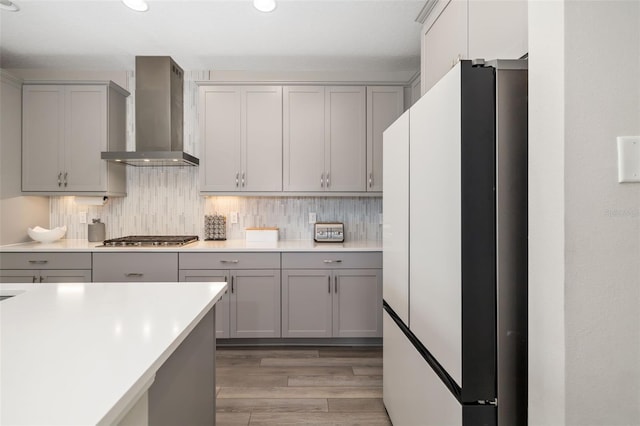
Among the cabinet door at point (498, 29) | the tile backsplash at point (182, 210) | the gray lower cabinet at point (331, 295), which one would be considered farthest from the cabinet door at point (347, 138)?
the cabinet door at point (498, 29)

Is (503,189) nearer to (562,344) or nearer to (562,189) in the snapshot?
(562,189)

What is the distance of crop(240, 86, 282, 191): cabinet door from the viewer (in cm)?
330

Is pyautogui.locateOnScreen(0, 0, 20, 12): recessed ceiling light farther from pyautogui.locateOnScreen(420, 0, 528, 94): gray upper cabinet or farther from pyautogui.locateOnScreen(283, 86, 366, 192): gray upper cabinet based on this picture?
pyautogui.locateOnScreen(420, 0, 528, 94): gray upper cabinet

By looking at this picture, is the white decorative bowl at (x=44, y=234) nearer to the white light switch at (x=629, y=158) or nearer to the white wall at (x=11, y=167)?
the white wall at (x=11, y=167)

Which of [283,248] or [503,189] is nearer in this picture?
[503,189]

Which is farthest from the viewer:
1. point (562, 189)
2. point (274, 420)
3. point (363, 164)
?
point (363, 164)

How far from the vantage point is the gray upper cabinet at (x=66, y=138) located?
324 centimetres

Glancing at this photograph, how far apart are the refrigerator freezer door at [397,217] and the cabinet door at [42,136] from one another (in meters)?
3.07

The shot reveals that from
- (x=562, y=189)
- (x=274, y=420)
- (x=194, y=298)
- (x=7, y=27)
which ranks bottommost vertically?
(x=274, y=420)

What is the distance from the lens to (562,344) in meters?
0.86

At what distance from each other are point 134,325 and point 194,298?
0.32 metres

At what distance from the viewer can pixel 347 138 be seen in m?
3.31

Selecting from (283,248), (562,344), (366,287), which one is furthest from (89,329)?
(366,287)

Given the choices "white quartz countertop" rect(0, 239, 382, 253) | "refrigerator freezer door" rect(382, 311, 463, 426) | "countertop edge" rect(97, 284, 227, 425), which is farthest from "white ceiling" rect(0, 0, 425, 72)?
"countertop edge" rect(97, 284, 227, 425)
